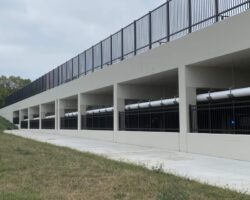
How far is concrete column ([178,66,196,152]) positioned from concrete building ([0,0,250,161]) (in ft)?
0.13

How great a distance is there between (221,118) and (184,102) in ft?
5.41

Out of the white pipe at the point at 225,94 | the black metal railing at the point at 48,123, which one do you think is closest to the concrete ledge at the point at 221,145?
the white pipe at the point at 225,94

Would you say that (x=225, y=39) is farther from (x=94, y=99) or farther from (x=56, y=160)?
(x=94, y=99)

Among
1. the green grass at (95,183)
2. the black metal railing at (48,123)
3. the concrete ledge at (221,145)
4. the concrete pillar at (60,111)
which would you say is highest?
the concrete pillar at (60,111)

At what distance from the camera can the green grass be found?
8.48 metres

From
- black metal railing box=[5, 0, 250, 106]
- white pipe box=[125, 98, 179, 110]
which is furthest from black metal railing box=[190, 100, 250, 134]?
black metal railing box=[5, 0, 250, 106]

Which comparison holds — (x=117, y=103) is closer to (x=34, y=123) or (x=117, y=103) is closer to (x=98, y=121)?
(x=98, y=121)

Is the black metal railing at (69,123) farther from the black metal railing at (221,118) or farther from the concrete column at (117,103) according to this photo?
the black metal railing at (221,118)

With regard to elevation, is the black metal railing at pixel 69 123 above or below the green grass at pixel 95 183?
above

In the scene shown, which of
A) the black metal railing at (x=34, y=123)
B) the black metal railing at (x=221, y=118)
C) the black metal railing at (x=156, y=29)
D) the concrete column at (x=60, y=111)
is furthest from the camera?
the black metal railing at (x=34, y=123)

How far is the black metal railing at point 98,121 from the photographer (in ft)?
95.4

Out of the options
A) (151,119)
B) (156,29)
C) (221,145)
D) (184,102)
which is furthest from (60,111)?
(221,145)

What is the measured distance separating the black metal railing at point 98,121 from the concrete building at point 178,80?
0.21 ft

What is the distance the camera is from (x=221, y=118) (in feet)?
57.8
